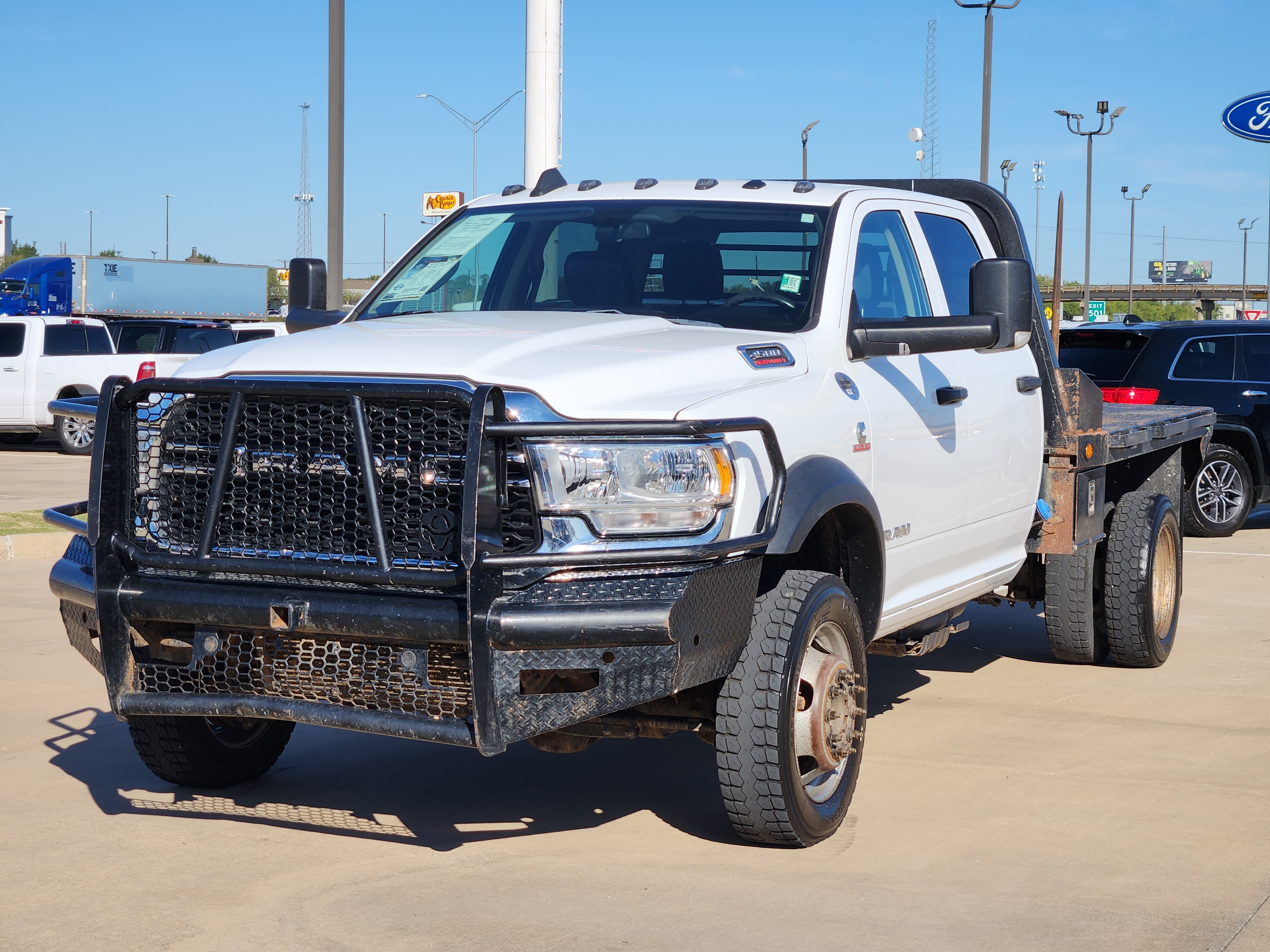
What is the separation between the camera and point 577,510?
3.87 meters

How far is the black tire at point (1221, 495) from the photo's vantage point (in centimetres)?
1368

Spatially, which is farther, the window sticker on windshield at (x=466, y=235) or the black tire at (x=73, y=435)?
the black tire at (x=73, y=435)

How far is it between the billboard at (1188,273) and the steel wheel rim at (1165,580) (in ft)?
423

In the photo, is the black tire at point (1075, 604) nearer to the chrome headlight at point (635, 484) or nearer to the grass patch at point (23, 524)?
the chrome headlight at point (635, 484)

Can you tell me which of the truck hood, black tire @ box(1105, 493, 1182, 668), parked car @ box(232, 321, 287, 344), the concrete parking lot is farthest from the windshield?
parked car @ box(232, 321, 287, 344)

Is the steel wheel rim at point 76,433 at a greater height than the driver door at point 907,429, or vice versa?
the driver door at point 907,429

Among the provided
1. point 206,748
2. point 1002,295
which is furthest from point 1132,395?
point 206,748

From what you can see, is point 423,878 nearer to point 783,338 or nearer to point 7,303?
point 783,338

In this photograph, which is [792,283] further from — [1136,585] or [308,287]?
[1136,585]

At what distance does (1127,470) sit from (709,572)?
15.4 ft

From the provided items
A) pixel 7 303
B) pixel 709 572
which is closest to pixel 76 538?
pixel 709 572

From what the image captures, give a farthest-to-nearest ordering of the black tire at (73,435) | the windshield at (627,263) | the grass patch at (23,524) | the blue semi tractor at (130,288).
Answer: the blue semi tractor at (130,288) < the black tire at (73,435) < the grass patch at (23,524) < the windshield at (627,263)

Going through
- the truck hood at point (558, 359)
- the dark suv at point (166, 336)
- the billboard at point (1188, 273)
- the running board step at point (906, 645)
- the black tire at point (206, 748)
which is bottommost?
the black tire at point (206, 748)

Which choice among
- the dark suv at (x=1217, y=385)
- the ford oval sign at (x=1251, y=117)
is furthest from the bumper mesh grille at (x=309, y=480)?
the ford oval sign at (x=1251, y=117)
